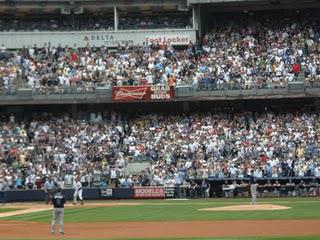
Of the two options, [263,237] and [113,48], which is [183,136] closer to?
[113,48]

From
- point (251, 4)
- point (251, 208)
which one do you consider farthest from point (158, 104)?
point (251, 208)

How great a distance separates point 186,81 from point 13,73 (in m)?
12.7

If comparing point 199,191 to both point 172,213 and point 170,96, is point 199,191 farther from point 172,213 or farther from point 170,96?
point 172,213

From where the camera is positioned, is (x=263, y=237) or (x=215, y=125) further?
(x=215, y=125)

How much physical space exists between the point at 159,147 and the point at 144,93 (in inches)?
176

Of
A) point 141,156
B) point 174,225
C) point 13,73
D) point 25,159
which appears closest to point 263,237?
point 174,225

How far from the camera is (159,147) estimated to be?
48625 mm

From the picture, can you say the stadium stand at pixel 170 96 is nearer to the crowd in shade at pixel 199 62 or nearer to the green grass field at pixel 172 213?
the crowd in shade at pixel 199 62

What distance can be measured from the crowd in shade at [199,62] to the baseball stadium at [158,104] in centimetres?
10

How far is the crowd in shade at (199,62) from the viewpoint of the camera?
51.3 m

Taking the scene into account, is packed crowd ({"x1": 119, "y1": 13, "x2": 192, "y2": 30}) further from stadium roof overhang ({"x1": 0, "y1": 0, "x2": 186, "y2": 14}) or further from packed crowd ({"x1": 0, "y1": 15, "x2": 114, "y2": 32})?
packed crowd ({"x1": 0, "y1": 15, "x2": 114, "y2": 32})

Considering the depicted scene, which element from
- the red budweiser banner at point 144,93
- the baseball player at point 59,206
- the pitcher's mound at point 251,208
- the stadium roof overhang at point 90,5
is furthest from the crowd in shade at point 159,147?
the baseball player at point 59,206

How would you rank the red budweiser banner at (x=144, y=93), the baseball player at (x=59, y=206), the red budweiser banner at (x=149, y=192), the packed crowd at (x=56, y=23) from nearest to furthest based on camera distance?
1. the baseball player at (x=59, y=206)
2. the red budweiser banner at (x=149, y=192)
3. the red budweiser banner at (x=144, y=93)
4. the packed crowd at (x=56, y=23)

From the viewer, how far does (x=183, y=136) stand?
4938cm
